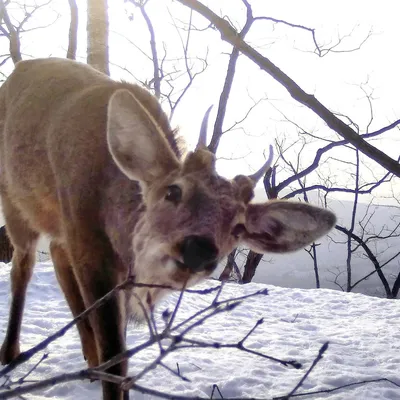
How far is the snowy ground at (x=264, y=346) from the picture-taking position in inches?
137

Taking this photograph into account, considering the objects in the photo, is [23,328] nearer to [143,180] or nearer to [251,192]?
[143,180]

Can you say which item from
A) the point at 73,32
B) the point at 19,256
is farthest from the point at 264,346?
the point at 73,32

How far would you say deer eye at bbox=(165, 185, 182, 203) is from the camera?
2.78 metres

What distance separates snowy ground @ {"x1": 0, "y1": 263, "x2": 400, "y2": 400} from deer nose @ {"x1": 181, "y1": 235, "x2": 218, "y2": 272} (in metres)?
1.21

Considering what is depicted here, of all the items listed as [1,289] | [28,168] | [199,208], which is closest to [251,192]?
[199,208]

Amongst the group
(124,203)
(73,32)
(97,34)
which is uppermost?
(73,32)

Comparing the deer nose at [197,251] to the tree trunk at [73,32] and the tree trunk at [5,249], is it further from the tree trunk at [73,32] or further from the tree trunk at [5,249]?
the tree trunk at [73,32]

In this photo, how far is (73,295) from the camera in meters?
4.20

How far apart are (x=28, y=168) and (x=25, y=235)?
28.2 inches

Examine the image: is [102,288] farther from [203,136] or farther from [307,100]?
[307,100]

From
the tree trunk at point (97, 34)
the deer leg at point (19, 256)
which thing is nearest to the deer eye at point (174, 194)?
the deer leg at point (19, 256)

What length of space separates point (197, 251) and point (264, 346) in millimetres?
2440

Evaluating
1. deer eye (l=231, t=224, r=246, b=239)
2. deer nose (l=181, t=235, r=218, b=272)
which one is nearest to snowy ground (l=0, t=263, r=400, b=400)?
deer eye (l=231, t=224, r=246, b=239)

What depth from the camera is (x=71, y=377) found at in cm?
127
